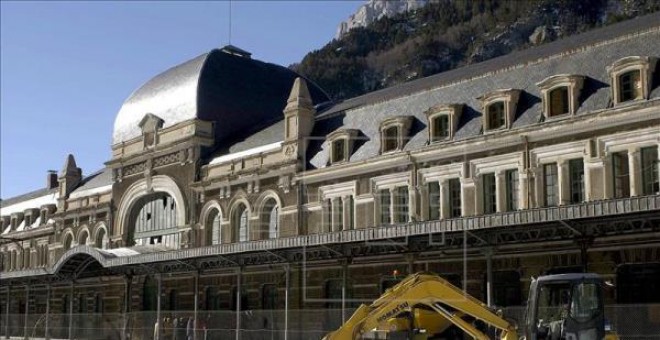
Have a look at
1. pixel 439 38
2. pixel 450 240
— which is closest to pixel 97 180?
pixel 450 240

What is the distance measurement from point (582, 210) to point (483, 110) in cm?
1019

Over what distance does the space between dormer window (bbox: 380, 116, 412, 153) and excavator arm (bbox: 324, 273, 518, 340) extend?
1613 cm

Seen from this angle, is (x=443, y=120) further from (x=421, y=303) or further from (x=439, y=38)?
(x=439, y=38)

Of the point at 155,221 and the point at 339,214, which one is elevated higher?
the point at 155,221

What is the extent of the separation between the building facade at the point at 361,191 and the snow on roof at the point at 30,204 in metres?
11.8

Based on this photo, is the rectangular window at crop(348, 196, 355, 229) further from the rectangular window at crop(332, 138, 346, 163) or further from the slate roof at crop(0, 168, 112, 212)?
the slate roof at crop(0, 168, 112, 212)

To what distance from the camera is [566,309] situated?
17.8 m

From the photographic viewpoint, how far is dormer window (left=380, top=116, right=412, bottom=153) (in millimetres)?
36750

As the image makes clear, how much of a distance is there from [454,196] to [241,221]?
13343 mm

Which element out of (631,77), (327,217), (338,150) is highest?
(631,77)

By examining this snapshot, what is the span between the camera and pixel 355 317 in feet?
67.8

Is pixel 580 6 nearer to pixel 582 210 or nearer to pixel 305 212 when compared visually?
pixel 305 212

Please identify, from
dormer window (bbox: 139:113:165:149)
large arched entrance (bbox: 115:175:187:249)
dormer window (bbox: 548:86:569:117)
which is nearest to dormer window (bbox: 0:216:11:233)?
large arched entrance (bbox: 115:175:187:249)

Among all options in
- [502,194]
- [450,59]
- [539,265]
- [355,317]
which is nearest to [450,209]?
[502,194]
